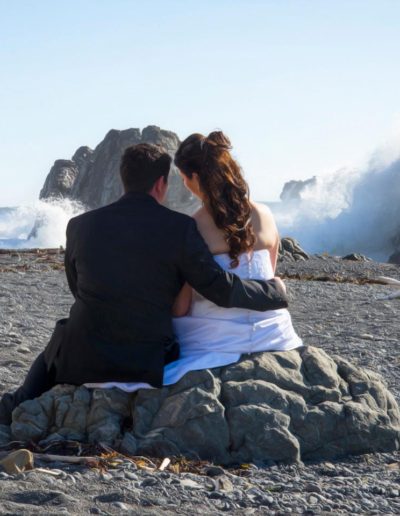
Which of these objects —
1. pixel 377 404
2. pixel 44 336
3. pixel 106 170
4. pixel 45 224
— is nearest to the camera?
pixel 377 404

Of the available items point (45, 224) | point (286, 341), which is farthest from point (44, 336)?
point (45, 224)

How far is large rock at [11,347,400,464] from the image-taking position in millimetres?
5688

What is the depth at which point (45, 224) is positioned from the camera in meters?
55.8

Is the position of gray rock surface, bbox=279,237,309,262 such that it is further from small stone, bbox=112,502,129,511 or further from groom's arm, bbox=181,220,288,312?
small stone, bbox=112,502,129,511

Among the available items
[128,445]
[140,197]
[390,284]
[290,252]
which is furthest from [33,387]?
[290,252]

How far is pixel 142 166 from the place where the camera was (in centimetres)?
584

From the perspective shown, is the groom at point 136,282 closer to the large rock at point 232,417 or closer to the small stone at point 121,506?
the large rock at point 232,417

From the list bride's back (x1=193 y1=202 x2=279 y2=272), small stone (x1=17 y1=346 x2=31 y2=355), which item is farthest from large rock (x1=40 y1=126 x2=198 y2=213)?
bride's back (x1=193 y1=202 x2=279 y2=272)

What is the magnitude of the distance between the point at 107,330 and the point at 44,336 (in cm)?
458

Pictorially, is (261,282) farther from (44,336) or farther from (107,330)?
(44,336)

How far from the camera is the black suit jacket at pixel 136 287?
18.9 feet

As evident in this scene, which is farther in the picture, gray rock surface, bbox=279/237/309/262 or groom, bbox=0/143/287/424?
gray rock surface, bbox=279/237/309/262

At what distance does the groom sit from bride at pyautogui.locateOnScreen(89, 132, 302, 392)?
0.43 ft

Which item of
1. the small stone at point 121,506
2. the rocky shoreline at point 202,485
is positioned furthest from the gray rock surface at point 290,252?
the small stone at point 121,506
